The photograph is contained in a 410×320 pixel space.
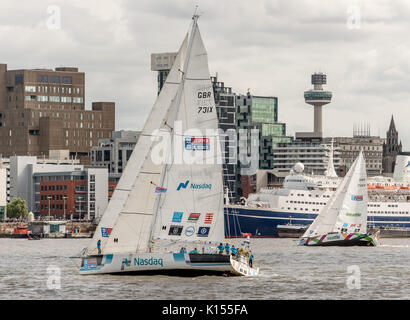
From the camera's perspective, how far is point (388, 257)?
94.9 metres

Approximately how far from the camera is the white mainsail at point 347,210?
122 meters

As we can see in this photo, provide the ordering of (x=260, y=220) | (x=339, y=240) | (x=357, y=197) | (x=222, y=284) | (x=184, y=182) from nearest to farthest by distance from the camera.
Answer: (x=222, y=284) < (x=184, y=182) < (x=339, y=240) < (x=357, y=197) < (x=260, y=220)

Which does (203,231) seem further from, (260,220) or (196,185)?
(260,220)

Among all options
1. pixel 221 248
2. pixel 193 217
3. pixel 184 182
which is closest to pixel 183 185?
pixel 184 182

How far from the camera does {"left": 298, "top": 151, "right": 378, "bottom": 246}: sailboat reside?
119m

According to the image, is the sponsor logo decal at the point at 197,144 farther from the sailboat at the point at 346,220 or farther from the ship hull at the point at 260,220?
the ship hull at the point at 260,220

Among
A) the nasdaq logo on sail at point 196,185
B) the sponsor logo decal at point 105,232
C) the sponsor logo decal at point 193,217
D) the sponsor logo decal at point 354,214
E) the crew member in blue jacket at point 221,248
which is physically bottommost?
the crew member in blue jacket at point 221,248

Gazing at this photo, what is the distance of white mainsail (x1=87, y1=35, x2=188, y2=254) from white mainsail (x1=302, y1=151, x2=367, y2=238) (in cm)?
6000

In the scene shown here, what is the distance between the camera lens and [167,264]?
6016 cm

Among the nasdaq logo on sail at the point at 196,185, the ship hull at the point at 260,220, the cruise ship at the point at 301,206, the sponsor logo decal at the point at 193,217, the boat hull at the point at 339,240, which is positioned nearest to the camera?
the nasdaq logo on sail at the point at 196,185

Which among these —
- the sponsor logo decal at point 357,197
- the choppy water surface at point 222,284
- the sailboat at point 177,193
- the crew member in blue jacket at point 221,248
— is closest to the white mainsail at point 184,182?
the sailboat at point 177,193

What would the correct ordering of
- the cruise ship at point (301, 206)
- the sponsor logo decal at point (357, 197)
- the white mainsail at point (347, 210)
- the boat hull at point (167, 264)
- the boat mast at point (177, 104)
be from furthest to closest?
the cruise ship at point (301, 206) < the sponsor logo decal at point (357, 197) < the white mainsail at point (347, 210) < the boat hull at point (167, 264) < the boat mast at point (177, 104)

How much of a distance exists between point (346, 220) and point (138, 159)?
6322 centimetres
